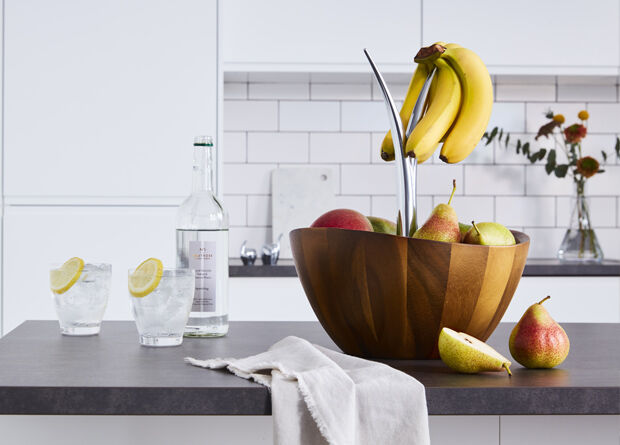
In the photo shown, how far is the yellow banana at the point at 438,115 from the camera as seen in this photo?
1.03 m

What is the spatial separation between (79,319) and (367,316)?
1.51 ft

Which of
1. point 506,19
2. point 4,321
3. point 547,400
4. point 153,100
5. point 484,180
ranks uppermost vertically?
point 506,19

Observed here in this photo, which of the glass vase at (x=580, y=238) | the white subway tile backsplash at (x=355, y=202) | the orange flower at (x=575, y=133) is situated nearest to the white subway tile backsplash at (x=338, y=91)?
the white subway tile backsplash at (x=355, y=202)

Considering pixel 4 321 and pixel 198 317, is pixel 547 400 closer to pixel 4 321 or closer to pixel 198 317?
pixel 198 317

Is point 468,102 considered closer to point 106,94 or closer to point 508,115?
point 106,94

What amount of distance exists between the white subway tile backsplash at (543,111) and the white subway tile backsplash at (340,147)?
2.14ft

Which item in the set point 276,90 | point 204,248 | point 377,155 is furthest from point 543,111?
point 204,248

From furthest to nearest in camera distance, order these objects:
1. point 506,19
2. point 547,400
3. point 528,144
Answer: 1. point 528,144
2. point 506,19
3. point 547,400

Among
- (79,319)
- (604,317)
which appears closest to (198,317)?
(79,319)

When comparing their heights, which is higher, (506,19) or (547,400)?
(506,19)

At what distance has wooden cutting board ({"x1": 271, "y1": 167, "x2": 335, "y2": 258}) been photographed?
2.93 metres

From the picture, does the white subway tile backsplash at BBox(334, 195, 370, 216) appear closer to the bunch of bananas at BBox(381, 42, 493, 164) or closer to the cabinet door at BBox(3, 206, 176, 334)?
the cabinet door at BBox(3, 206, 176, 334)

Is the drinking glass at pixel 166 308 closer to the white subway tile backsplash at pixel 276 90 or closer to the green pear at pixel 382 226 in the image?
the green pear at pixel 382 226

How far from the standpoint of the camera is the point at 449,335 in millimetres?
875
